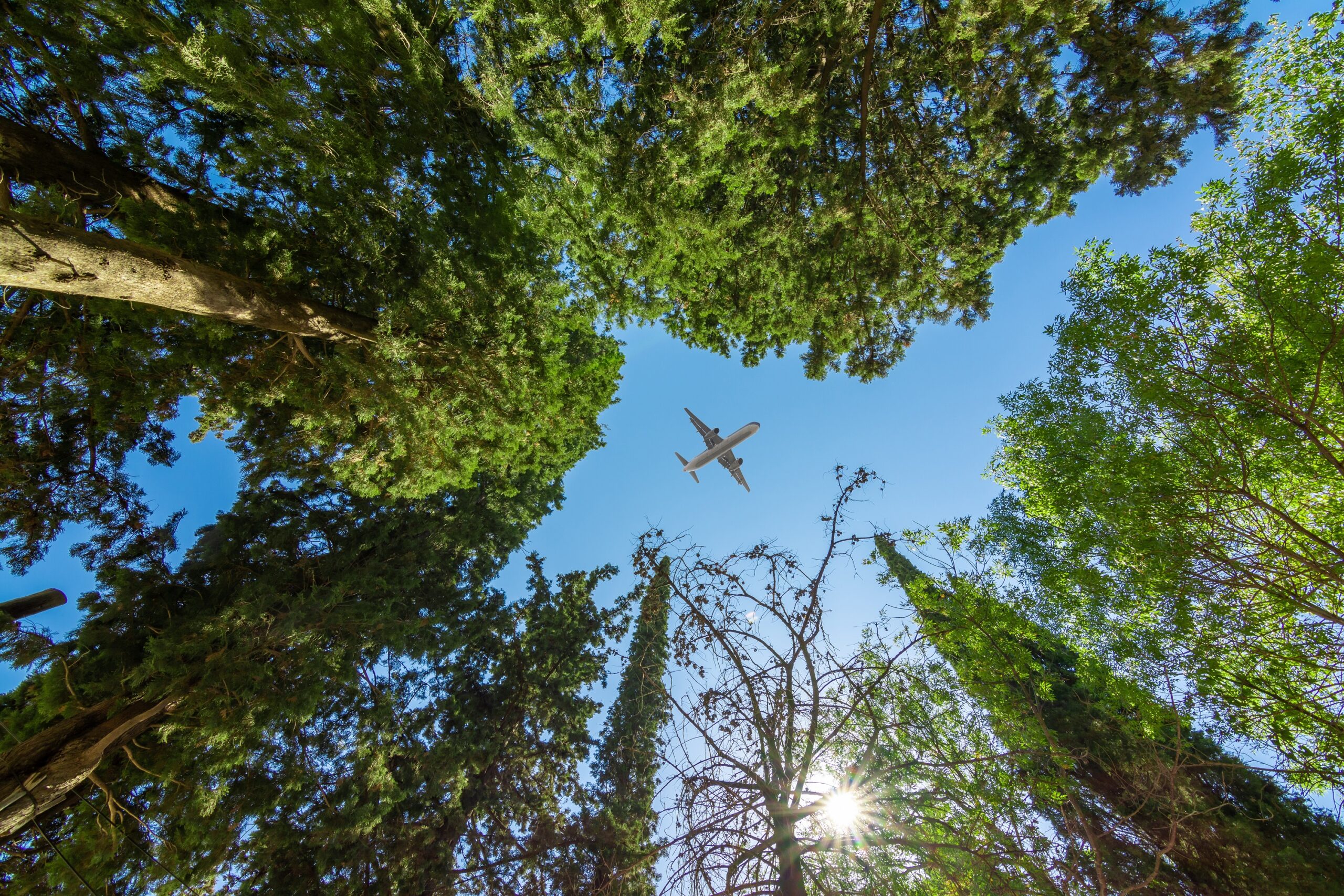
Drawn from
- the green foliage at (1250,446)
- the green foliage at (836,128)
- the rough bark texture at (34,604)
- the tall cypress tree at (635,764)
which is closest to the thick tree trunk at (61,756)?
the rough bark texture at (34,604)

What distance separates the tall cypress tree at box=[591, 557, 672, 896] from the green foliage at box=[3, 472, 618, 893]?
964 mm

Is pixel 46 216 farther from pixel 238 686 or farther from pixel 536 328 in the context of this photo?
pixel 238 686

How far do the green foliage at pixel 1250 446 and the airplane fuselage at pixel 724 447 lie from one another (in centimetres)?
936

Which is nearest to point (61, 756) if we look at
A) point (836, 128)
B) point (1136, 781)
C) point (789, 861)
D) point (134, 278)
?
point (134, 278)

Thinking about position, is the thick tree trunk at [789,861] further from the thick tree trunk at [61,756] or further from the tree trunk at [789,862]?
the thick tree trunk at [61,756]

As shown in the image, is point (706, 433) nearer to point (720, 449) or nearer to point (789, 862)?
point (720, 449)

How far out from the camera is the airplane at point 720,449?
16625 mm

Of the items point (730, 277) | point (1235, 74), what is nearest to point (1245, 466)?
point (1235, 74)

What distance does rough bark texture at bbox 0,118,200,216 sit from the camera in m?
5.18

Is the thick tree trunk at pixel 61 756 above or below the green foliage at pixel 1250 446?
below

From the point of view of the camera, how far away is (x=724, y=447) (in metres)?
16.7

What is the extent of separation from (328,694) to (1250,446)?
1746 cm

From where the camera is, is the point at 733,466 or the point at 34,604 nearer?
the point at 34,604

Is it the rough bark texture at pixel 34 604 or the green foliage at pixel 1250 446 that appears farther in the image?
the green foliage at pixel 1250 446
